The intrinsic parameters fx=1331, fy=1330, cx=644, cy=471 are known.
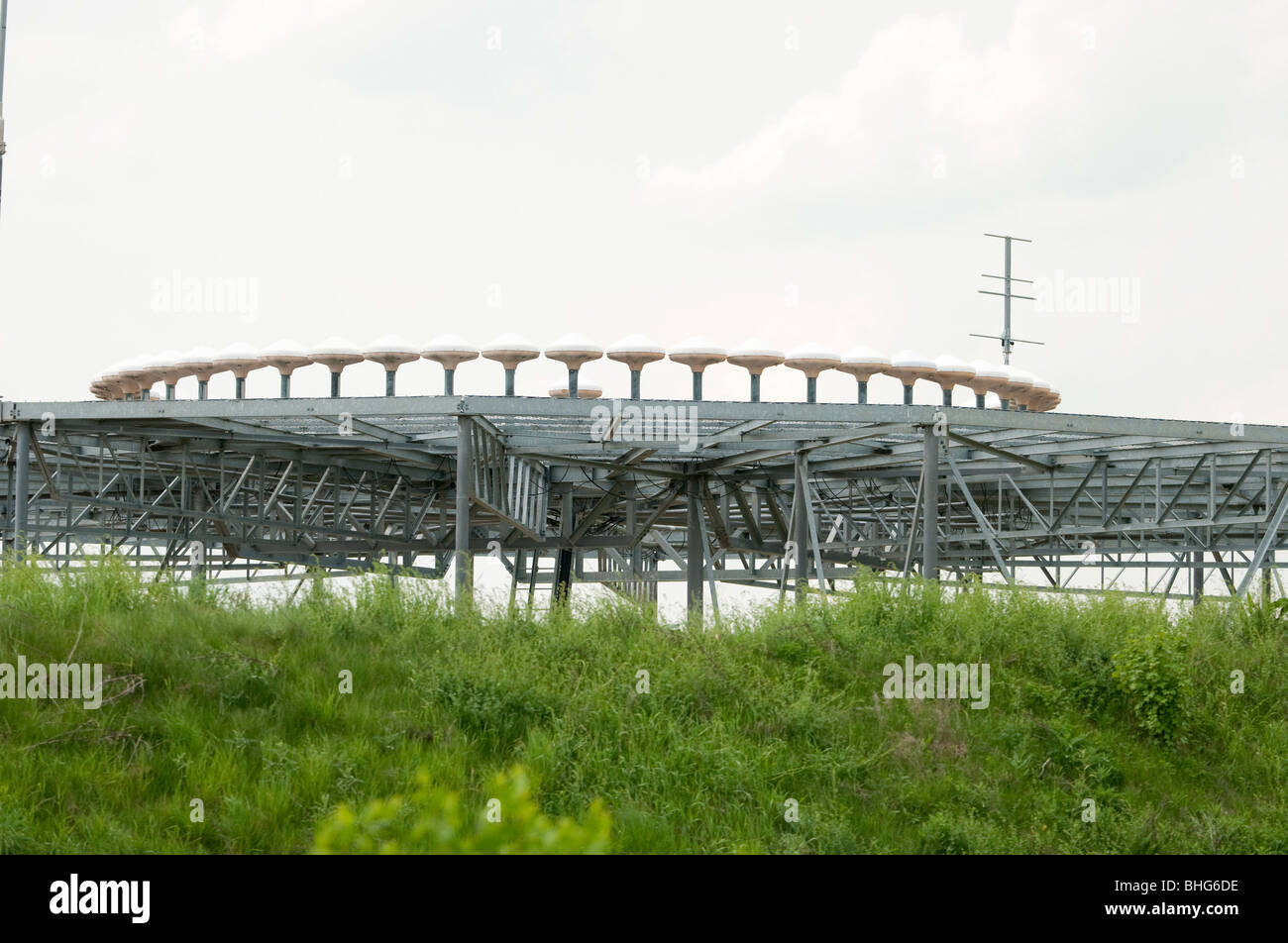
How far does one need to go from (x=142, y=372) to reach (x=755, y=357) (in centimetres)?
1422

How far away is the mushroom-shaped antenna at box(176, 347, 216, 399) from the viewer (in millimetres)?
27078

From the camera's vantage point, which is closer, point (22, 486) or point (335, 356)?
point (22, 486)

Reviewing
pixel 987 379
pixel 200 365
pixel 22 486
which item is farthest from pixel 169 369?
pixel 987 379

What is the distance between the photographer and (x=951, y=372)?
2642cm

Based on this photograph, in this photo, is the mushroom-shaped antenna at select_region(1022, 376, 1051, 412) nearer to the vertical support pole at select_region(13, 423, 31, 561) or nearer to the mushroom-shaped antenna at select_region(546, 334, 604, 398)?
the mushroom-shaped antenna at select_region(546, 334, 604, 398)

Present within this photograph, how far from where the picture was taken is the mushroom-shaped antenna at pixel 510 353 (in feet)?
75.4

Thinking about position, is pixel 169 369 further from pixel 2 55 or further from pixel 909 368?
pixel 909 368

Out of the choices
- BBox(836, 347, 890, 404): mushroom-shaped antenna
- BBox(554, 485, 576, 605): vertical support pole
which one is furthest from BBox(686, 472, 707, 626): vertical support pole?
BBox(836, 347, 890, 404): mushroom-shaped antenna

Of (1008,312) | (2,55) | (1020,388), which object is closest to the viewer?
(2,55)

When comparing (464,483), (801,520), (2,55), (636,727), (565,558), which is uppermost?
(2,55)

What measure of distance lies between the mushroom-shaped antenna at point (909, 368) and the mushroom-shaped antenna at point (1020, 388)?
398cm

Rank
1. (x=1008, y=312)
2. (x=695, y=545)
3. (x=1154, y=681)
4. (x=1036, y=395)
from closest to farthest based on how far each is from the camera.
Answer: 1. (x=1154, y=681)
2. (x=695, y=545)
3. (x=1036, y=395)
4. (x=1008, y=312)
